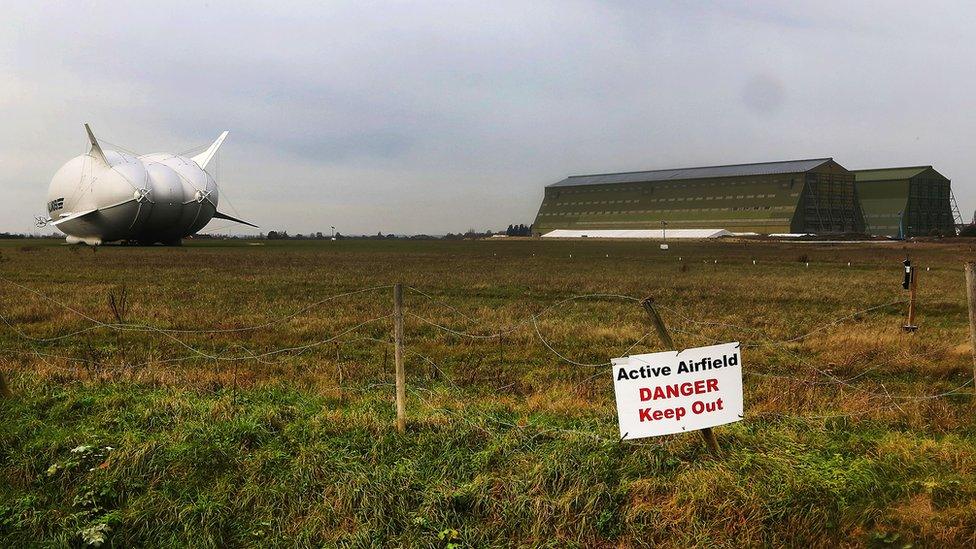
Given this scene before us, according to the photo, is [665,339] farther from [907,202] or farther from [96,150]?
[907,202]

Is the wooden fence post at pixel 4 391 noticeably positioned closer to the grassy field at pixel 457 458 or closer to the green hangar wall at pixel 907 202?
the grassy field at pixel 457 458

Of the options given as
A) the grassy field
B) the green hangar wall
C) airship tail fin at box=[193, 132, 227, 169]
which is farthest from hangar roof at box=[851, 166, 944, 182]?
the grassy field

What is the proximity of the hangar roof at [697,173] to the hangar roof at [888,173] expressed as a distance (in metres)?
13.4

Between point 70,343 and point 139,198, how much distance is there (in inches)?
2171

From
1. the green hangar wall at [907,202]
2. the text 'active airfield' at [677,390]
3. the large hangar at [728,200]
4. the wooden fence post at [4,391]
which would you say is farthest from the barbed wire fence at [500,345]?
the green hangar wall at [907,202]

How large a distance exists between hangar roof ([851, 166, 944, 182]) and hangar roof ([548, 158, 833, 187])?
44.1ft

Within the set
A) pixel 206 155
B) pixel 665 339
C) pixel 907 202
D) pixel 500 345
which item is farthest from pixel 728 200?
pixel 665 339

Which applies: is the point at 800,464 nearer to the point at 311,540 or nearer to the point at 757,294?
the point at 311,540

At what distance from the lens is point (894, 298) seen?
21.8m

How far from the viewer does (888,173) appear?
118 metres

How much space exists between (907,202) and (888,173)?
10643 mm

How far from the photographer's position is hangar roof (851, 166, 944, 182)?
113m

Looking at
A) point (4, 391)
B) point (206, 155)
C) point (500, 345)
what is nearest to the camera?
point (4, 391)

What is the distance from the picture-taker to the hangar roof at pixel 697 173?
4332 inches
